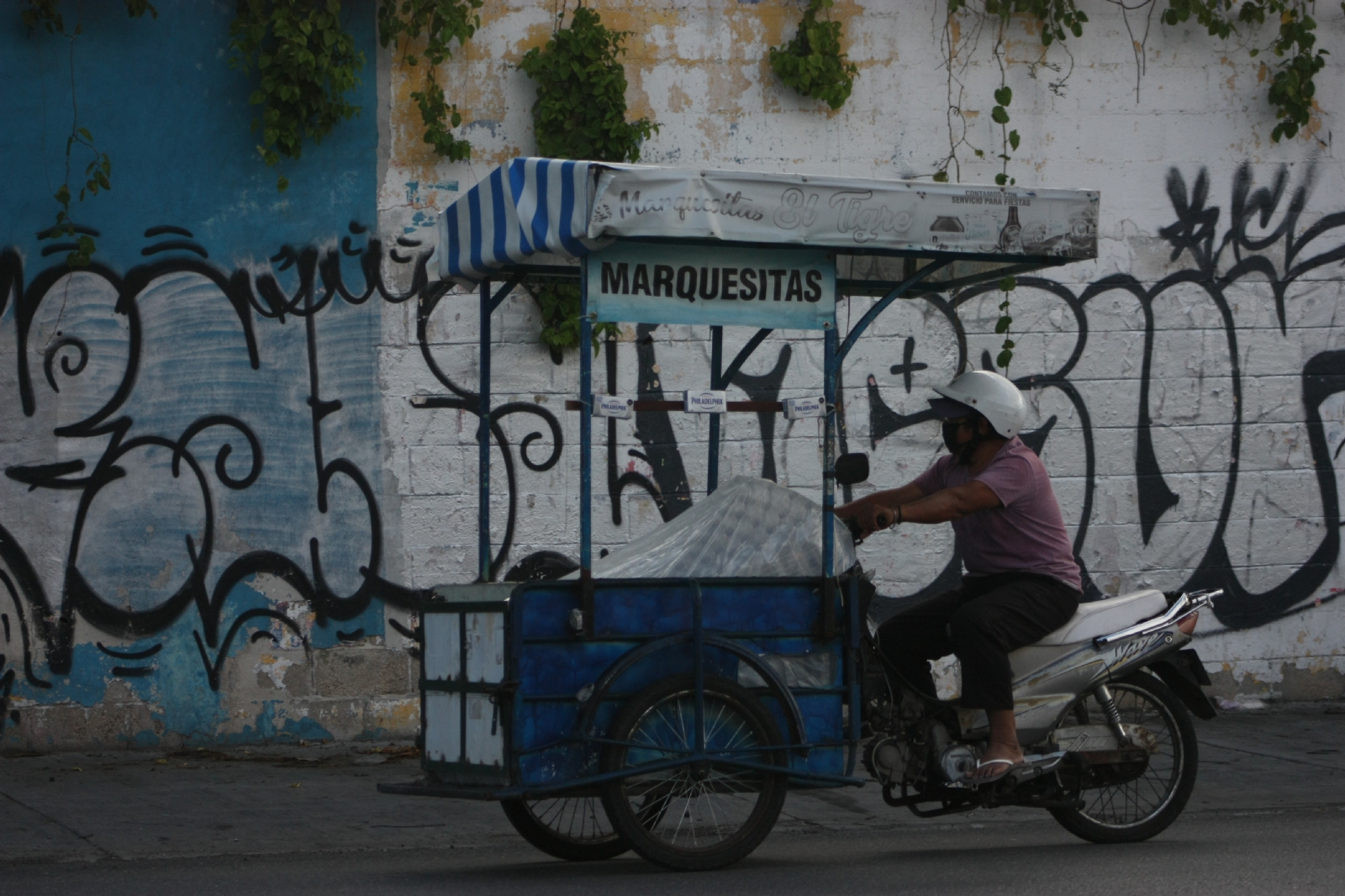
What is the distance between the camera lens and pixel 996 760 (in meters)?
5.13

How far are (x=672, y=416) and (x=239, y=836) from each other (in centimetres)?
335

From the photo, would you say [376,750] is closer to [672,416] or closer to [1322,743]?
[672,416]

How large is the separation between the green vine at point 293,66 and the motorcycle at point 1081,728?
4261mm

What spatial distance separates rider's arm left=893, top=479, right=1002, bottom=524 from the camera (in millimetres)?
5152

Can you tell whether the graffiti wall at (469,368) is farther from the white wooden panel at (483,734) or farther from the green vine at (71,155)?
the white wooden panel at (483,734)

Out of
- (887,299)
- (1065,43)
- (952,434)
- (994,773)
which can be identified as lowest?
(994,773)

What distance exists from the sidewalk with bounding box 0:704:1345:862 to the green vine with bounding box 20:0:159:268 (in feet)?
8.30

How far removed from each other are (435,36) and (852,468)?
4202 millimetres

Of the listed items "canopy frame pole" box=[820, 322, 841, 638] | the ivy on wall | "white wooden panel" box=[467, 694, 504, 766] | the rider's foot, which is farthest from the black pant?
the ivy on wall

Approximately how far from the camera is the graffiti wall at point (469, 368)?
25.7 ft

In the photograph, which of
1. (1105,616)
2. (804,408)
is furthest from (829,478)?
(1105,616)

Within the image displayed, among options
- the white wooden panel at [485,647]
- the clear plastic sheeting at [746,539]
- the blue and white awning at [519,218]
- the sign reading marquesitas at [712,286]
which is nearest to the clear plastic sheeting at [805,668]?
the clear plastic sheeting at [746,539]

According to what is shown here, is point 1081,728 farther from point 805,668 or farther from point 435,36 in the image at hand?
point 435,36

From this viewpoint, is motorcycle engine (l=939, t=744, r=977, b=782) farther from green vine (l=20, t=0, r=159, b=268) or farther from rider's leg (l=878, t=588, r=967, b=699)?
green vine (l=20, t=0, r=159, b=268)
